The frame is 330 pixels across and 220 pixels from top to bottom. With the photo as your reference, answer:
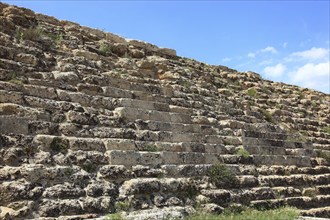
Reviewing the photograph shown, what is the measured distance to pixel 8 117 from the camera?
4.91 metres

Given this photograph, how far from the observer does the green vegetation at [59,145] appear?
5055mm

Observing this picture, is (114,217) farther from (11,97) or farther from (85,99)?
(85,99)

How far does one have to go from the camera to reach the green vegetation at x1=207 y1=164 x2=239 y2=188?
6378 mm

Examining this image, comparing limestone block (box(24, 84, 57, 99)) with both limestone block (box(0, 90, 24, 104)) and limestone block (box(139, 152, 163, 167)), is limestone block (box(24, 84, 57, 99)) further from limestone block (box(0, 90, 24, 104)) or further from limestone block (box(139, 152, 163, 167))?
limestone block (box(139, 152, 163, 167))

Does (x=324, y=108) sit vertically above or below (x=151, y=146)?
above

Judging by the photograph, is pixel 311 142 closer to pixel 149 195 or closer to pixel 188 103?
pixel 188 103

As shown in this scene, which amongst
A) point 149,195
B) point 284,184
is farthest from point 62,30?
point 284,184

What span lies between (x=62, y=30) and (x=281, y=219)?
16.4 ft

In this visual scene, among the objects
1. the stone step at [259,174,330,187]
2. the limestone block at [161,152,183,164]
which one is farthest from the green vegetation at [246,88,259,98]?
the limestone block at [161,152,183,164]

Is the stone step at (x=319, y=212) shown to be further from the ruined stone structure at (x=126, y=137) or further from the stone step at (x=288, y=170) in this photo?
the stone step at (x=288, y=170)

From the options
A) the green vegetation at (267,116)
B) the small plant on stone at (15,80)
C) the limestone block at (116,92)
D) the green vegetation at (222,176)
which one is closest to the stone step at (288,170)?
the green vegetation at (222,176)

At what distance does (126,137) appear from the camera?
597 centimetres

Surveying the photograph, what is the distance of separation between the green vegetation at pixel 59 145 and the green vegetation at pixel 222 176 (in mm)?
2278

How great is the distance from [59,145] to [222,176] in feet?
8.62
